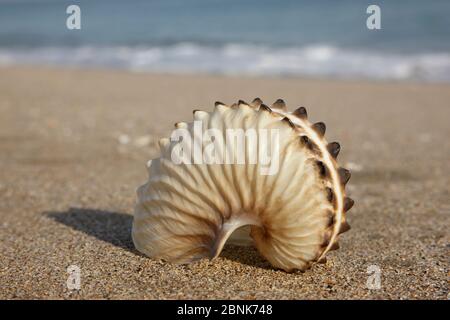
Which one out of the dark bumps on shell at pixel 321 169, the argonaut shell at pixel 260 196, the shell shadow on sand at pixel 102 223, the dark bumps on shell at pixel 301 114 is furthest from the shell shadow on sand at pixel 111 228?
the dark bumps on shell at pixel 301 114

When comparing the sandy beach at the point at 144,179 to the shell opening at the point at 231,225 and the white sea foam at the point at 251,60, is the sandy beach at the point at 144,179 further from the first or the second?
the white sea foam at the point at 251,60

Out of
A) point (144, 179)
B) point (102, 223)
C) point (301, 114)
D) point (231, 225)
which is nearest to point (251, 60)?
point (144, 179)

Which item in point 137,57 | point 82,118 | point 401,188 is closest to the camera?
point 401,188

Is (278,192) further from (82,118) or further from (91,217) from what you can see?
(82,118)

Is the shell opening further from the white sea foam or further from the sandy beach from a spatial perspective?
the white sea foam

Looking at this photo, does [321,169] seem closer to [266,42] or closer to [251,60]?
[251,60]
